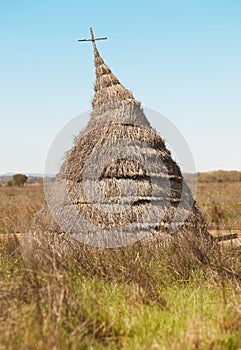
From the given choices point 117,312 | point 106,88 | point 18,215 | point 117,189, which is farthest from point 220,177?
point 117,312

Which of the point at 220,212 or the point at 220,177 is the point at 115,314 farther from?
the point at 220,177

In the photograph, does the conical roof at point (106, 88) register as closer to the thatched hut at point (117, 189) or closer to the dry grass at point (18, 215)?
the thatched hut at point (117, 189)

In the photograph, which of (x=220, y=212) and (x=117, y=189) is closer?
(x=220, y=212)

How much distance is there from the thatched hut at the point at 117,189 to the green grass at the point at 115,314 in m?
2.25

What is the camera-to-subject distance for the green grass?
3422mm

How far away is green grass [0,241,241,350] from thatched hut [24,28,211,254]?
2.25 meters

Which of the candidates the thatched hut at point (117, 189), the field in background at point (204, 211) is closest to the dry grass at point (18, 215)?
the field in background at point (204, 211)

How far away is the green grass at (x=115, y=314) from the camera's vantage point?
11.2 ft

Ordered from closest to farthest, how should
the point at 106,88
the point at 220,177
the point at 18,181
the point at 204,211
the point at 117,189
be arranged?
the point at 117,189 < the point at 106,88 < the point at 204,211 < the point at 18,181 < the point at 220,177

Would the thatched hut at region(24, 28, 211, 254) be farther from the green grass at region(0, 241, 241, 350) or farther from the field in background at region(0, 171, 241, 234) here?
the green grass at region(0, 241, 241, 350)

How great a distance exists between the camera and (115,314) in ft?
13.1

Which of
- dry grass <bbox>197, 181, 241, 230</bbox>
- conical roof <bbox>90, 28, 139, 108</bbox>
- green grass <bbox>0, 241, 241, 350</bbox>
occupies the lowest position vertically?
green grass <bbox>0, 241, 241, 350</bbox>

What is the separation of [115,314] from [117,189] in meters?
3.66

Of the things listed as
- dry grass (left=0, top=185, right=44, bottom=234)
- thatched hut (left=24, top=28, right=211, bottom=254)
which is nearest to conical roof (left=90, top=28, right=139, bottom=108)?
thatched hut (left=24, top=28, right=211, bottom=254)
